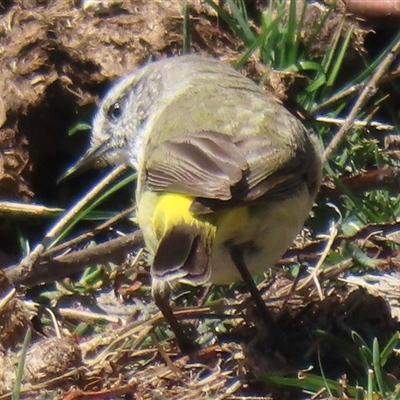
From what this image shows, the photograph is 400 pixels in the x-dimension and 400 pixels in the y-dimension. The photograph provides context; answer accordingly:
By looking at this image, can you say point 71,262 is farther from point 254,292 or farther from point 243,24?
point 243,24

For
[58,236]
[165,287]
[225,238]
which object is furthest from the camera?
[58,236]

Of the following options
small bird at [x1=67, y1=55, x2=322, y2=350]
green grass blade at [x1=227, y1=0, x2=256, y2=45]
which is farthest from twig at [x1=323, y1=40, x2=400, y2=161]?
green grass blade at [x1=227, y1=0, x2=256, y2=45]

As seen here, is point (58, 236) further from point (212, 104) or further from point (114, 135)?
point (212, 104)

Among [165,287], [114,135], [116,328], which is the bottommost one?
[116,328]

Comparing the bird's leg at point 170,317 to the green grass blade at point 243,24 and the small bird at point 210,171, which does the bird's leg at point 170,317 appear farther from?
the green grass blade at point 243,24

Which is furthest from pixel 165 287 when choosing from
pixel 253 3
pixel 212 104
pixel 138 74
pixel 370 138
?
pixel 253 3

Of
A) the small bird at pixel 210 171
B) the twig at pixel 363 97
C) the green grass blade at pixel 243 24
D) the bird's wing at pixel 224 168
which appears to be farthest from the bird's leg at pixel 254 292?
the green grass blade at pixel 243 24
